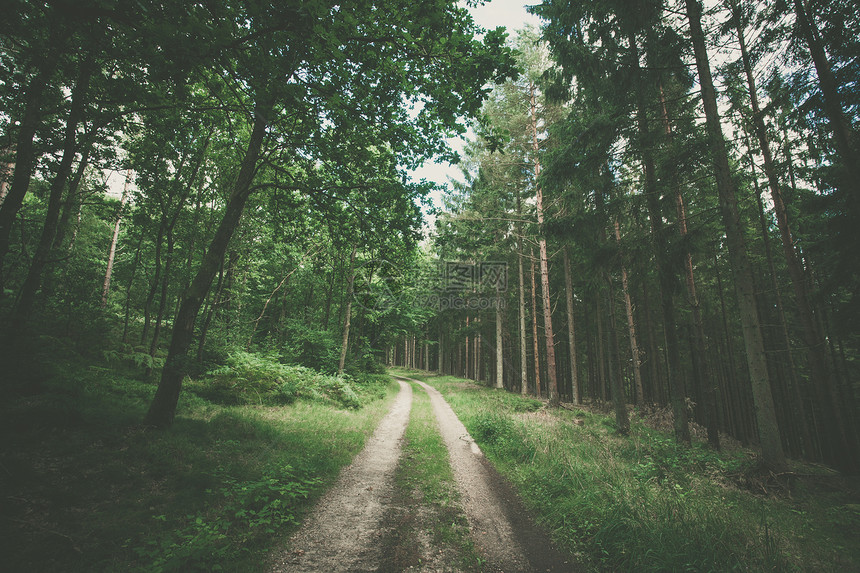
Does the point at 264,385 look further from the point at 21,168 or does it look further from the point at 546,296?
the point at 546,296

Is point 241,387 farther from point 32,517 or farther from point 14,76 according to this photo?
point 14,76

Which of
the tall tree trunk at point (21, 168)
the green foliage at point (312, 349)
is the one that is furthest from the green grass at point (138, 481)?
the green foliage at point (312, 349)

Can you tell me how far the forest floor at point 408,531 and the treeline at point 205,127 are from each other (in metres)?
4.53

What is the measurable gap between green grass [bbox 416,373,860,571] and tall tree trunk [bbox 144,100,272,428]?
7705 millimetres

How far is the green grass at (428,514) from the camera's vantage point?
152 inches

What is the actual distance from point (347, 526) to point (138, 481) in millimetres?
3381

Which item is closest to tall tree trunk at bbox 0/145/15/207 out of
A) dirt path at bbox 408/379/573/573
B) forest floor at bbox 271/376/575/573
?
forest floor at bbox 271/376/575/573

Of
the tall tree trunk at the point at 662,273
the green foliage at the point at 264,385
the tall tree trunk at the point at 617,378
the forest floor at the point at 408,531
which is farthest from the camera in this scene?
the tall tree trunk at the point at 617,378

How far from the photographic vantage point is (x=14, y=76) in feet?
15.7

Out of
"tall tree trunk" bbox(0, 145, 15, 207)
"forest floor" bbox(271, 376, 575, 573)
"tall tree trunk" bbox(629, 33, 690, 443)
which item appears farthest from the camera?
"tall tree trunk" bbox(629, 33, 690, 443)

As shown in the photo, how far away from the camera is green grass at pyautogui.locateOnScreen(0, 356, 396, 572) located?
3299mm

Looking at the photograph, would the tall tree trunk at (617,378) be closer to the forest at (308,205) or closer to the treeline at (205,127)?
the forest at (308,205)

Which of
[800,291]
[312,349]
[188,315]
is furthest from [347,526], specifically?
[800,291]

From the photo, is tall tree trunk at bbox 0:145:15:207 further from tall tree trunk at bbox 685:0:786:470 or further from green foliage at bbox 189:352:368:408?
tall tree trunk at bbox 685:0:786:470
